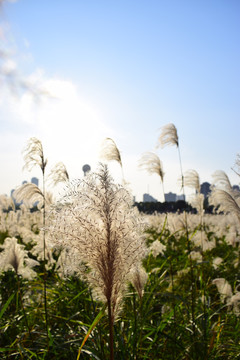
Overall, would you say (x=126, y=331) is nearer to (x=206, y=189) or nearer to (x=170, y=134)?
(x=170, y=134)

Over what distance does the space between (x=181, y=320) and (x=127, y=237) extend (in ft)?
8.10

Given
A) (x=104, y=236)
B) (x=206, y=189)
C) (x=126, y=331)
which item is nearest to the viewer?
(x=104, y=236)

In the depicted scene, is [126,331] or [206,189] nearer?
[126,331]

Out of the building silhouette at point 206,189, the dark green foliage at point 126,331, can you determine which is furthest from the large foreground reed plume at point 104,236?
the building silhouette at point 206,189

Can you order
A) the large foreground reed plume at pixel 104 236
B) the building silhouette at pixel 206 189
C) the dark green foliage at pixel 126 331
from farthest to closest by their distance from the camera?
the building silhouette at pixel 206 189 → the dark green foliage at pixel 126 331 → the large foreground reed plume at pixel 104 236

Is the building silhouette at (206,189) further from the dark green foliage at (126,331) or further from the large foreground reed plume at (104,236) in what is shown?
the large foreground reed plume at (104,236)

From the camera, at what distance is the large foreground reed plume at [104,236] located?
1.81 metres

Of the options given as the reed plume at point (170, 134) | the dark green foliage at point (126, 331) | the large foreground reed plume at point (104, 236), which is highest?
the reed plume at point (170, 134)

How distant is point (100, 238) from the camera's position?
5.96 ft

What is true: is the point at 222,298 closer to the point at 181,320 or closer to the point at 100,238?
the point at 181,320

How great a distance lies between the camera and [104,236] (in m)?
1.82

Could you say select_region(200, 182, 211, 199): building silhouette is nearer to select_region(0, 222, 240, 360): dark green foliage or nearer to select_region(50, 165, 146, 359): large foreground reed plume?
select_region(0, 222, 240, 360): dark green foliage

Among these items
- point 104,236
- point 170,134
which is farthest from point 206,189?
point 104,236

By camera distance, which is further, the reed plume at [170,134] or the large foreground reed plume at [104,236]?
the reed plume at [170,134]
